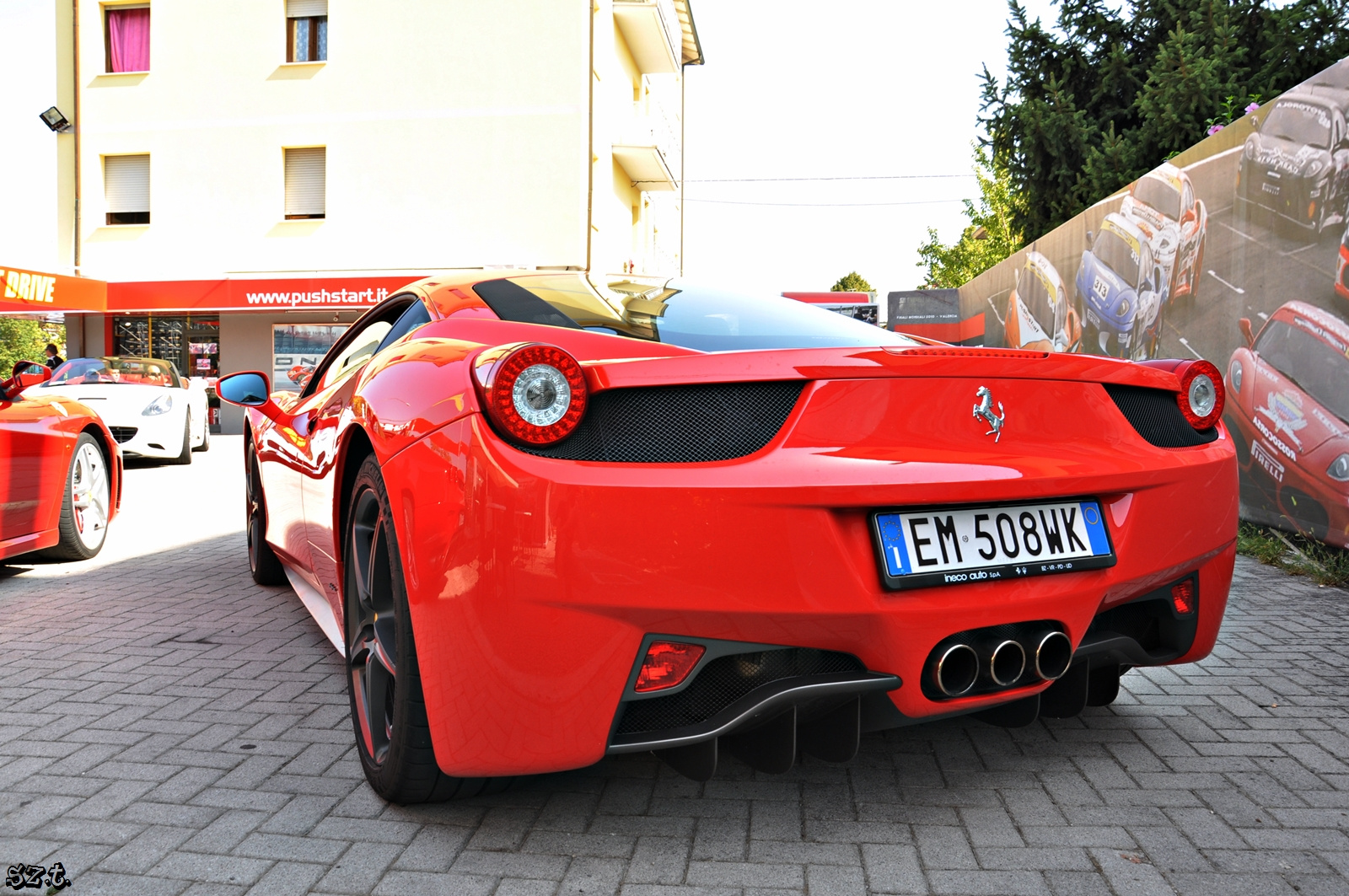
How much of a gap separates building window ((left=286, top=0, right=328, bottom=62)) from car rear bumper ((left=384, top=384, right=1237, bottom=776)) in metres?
22.2

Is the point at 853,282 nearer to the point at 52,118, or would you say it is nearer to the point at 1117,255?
the point at 52,118

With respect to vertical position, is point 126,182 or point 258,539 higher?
point 126,182

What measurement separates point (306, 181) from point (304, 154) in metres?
0.55

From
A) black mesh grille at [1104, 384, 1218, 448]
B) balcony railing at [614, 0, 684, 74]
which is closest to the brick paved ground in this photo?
black mesh grille at [1104, 384, 1218, 448]

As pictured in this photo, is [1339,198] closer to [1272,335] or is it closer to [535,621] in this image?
[1272,335]

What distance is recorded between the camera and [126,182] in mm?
21953

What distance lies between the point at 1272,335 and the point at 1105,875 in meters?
4.69

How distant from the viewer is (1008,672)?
2.14 m

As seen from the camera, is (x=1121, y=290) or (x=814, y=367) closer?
(x=814, y=367)

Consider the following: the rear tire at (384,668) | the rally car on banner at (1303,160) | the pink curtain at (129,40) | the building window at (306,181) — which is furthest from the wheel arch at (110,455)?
the pink curtain at (129,40)

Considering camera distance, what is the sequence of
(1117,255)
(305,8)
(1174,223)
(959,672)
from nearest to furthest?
1. (959,672)
2. (1174,223)
3. (1117,255)
4. (305,8)

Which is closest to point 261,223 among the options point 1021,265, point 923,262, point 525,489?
point 1021,265

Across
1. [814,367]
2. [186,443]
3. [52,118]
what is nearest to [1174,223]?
[814,367]

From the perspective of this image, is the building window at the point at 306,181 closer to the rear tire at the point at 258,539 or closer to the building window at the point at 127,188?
the building window at the point at 127,188
